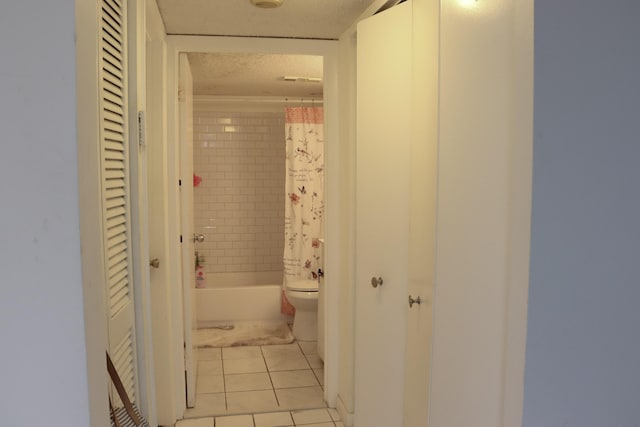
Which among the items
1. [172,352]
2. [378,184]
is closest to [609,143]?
[378,184]

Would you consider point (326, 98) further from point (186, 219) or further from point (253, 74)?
point (253, 74)

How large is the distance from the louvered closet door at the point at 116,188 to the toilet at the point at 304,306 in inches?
97.4

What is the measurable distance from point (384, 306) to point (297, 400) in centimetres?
124

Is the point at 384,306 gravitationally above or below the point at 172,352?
above

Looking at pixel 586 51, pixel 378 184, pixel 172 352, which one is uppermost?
pixel 586 51

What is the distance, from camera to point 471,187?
149cm

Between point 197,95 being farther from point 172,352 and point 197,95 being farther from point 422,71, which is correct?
point 422,71

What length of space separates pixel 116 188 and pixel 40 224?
2.46 feet

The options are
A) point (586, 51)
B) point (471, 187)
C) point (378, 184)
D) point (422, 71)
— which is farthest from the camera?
point (378, 184)

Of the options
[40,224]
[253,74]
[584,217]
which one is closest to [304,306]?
[253,74]

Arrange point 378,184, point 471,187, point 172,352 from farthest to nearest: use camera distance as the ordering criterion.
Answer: point 172,352, point 378,184, point 471,187

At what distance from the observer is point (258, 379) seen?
3590 millimetres

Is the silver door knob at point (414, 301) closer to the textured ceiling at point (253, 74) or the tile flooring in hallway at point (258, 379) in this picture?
the tile flooring in hallway at point (258, 379)

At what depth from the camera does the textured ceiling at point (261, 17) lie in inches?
94.6
